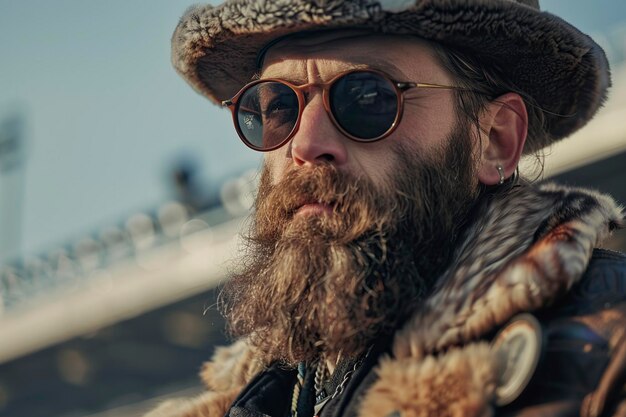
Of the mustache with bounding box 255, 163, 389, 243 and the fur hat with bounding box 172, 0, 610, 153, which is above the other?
the fur hat with bounding box 172, 0, 610, 153

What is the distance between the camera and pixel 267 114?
122 inches

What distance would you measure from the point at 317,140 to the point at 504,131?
635mm

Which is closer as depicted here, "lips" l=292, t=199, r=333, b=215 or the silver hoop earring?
"lips" l=292, t=199, r=333, b=215

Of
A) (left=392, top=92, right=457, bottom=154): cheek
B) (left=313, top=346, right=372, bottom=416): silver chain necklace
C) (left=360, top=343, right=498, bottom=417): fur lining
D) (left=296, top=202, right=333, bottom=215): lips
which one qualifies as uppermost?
(left=392, top=92, right=457, bottom=154): cheek

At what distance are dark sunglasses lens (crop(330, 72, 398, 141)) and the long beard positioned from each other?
93 mm

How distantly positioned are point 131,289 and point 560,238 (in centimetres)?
1994

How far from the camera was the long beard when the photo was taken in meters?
2.72

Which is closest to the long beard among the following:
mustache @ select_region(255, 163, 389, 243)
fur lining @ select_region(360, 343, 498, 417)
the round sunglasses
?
mustache @ select_region(255, 163, 389, 243)

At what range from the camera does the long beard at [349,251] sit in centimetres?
272

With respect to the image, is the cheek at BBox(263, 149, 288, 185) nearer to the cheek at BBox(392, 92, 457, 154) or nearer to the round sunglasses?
the round sunglasses

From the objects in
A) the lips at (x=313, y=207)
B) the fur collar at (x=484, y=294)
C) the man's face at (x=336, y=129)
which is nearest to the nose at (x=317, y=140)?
the man's face at (x=336, y=129)

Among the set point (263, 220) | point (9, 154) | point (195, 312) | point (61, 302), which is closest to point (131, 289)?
point (195, 312)

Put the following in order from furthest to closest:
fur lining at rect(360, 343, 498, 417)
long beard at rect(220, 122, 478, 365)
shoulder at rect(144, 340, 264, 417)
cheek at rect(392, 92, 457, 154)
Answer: shoulder at rect(144, 340, 264, 417) < cheek at rect(392, 92, 457, 154) < long beard at rect(220, 122, 478, 365) < fur lining at rect(360, 343, 498, 417)

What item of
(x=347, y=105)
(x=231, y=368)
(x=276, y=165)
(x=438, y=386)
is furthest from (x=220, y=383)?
(x=438, y=386)
